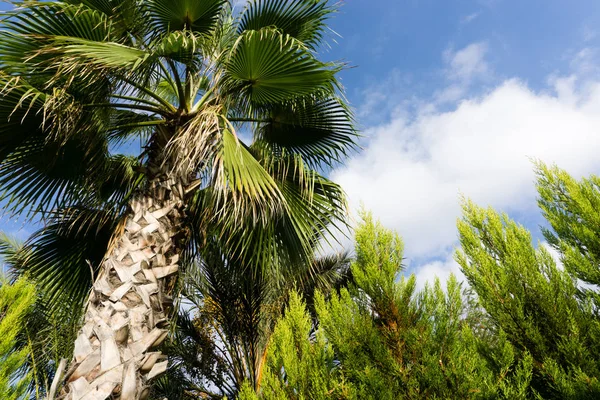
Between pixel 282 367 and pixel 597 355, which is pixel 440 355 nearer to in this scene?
pixel 597 355

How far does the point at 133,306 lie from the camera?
2.79 meters

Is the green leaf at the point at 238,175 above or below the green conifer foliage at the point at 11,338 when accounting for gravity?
above

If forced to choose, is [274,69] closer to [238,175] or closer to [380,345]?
[238,175]

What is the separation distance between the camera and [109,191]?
4.73 metres

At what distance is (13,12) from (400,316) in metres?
3.94

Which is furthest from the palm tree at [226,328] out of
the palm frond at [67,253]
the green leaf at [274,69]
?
the green leaf at [274,69]

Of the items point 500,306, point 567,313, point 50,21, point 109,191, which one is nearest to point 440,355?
point 500,306

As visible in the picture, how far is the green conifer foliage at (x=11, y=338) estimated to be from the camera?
2.97 meters

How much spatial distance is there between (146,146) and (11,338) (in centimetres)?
182

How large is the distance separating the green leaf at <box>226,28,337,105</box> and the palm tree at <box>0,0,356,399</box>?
0.5 inches

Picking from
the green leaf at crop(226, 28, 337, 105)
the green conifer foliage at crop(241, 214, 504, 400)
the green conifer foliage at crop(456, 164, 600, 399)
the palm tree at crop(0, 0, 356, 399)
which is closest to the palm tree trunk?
the palm tree at crop(0, 0, 356, 399)

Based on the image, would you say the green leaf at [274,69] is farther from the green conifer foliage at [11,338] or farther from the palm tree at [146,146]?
the green conifer foliage at [11,338]

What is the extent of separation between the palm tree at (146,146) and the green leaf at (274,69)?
1cm

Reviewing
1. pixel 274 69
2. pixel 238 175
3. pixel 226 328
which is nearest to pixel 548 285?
pixel 238 175
